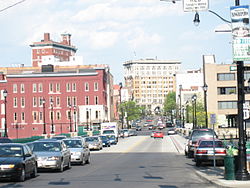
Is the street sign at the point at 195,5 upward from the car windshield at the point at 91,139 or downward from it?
upward

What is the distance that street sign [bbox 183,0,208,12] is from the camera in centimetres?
1934

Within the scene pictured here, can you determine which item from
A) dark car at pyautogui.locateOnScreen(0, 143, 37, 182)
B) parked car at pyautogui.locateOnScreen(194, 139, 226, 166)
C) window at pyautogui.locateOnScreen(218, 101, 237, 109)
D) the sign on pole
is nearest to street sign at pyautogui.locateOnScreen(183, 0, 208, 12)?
the sign on pole

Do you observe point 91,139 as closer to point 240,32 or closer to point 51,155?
point 51,155

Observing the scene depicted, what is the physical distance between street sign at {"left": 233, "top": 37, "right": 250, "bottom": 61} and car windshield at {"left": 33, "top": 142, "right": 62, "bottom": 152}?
10.6m

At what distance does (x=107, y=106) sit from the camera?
427 feet

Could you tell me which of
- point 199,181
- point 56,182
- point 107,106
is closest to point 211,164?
point 199,181

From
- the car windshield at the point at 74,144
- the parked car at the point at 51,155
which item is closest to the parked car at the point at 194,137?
the car windshield at the point at 74,144

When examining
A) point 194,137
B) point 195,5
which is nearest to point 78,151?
point 194,137

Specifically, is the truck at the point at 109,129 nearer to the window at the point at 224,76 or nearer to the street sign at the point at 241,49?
the window at the point at 224,76

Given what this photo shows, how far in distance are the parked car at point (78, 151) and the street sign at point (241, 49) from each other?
14.6m

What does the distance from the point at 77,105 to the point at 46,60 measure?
5160 cm

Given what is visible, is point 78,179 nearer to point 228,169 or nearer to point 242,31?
point 228,169

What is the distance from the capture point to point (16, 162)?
850 inches

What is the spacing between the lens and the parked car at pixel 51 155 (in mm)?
26484
